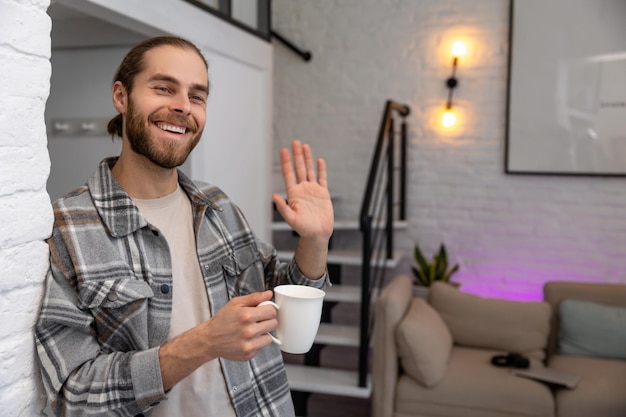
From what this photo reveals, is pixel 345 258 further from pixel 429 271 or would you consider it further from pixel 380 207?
pixel 429 271

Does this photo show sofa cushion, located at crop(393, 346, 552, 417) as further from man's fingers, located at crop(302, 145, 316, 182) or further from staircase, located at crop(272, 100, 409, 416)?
man's fingers, located at crop(302, 145, 316, 182)

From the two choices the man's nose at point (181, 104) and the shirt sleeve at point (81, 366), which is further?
the man's nose at point (181, 104)

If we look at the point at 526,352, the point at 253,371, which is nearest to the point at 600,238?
the point at 526,352

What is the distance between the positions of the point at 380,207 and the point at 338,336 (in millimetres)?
862

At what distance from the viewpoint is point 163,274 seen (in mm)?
1317

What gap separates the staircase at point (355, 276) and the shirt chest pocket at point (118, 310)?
214 centimetres

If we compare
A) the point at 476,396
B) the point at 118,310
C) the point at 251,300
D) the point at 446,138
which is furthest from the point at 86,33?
the point at 476,396

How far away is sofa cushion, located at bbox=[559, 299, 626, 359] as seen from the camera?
3498 millimetres

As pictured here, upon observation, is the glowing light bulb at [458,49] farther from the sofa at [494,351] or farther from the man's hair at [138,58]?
the man's hair at [138,58]

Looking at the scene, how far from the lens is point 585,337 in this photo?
356cm

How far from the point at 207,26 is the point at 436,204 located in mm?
2142

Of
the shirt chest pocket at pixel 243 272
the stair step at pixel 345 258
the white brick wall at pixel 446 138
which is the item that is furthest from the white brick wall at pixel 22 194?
the white brick wall at pixel 446 138

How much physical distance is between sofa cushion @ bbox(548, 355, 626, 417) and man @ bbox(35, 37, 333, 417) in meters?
2.08

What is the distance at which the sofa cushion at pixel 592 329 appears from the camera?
138 inches
